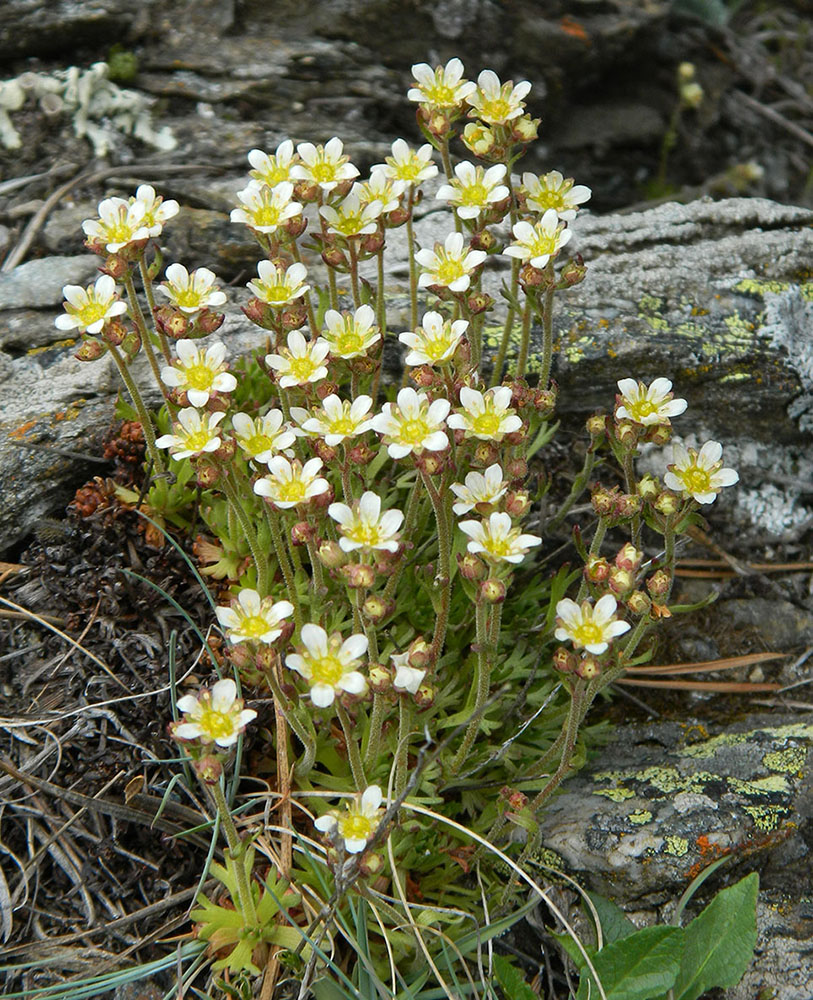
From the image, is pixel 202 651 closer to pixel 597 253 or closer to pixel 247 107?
pixel 597 253

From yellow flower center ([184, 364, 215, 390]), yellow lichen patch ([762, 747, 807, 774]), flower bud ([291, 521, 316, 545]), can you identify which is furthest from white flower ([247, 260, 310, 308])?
yellow lichen patch ([762, 747, 807, 774])

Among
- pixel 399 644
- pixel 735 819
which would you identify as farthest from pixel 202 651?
pixel 735 819

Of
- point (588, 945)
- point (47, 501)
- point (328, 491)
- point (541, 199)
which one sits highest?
point (541, 199)

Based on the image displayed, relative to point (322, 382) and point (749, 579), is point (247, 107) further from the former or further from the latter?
point (749, 579)

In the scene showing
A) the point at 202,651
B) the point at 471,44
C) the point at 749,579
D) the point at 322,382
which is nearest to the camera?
the point at 322,382

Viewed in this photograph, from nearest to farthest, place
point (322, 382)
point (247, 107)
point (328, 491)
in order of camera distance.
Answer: point (328, 491) → point (322, 382) → point (247, 107)

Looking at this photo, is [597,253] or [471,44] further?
[471,44]

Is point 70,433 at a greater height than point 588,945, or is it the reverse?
point 70,433
